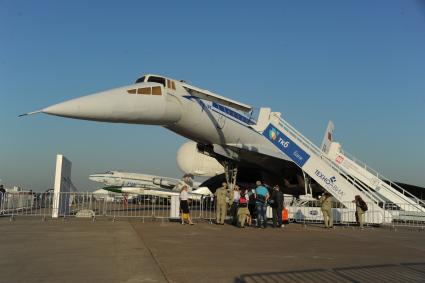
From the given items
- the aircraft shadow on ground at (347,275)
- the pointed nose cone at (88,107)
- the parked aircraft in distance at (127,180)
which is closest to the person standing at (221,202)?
the pointed nose cone at (88,107)

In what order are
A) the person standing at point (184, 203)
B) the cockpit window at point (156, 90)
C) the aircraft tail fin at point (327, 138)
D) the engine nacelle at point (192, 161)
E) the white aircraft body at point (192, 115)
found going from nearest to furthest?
the white aircraft body at point (192, 115), the person standing at point (184, 203), the cockpit window at point (156, 90), the aircraft tail fin at point (327, 138), the engine nacelle at point (192, 161)

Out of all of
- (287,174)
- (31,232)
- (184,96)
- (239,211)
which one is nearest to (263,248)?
(239,211)

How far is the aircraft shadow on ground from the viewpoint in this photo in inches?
201

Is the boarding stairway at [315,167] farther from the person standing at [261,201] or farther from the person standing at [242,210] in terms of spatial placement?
the person standing at [242,210]

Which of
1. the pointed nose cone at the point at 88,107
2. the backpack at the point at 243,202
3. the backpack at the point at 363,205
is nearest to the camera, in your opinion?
the pointed nose cone at the point at 88,107

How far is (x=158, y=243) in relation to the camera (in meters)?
8.03

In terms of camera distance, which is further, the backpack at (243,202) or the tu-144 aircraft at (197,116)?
the backpack at (243,202)

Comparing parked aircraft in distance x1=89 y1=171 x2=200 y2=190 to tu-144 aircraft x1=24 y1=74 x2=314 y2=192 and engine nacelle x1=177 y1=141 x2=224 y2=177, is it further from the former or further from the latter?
tu-144 aircraft x1=24 y1=74 x2=314 y2=192

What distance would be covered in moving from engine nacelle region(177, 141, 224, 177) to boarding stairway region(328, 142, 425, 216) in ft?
60.2

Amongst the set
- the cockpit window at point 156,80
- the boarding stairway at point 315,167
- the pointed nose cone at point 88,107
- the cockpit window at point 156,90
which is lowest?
the boarding stairway at point 315,167

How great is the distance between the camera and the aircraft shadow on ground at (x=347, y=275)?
16.8 feet

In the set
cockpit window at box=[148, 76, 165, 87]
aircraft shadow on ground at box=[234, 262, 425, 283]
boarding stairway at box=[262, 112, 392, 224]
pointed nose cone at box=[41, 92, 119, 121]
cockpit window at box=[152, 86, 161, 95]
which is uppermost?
cockpit window at box=[148, 76, 165, 87]

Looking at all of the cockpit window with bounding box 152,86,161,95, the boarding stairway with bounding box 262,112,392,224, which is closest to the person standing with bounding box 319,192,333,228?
the boarding stairway with bounding box 262,112,392,224

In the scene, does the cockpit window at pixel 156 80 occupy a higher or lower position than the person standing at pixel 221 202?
higher
